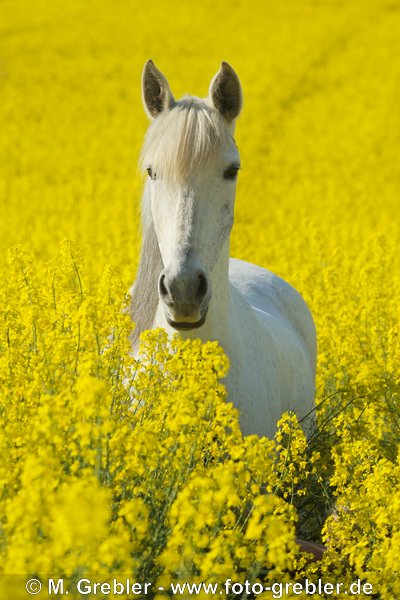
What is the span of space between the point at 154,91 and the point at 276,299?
2.15 metres

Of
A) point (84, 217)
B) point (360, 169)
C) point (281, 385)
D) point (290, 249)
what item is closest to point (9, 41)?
point (360, 169)

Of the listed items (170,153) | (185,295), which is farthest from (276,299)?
(185,295)

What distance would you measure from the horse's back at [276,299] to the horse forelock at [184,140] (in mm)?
1905

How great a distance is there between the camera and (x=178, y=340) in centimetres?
347

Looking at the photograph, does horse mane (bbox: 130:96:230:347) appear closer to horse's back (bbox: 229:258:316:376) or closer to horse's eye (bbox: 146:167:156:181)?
horse's eye (bbox: 146:167:156:181)

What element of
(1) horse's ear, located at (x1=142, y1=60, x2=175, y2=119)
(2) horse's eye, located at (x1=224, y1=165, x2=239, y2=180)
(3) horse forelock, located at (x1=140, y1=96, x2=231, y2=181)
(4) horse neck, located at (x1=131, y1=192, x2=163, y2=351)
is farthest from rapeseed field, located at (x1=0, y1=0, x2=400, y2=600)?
(2) horse's eye, located at (x1=224, y1=165, x2=239, y2=180)

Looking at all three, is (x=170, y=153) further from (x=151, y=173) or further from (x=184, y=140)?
(x=151, y=173)

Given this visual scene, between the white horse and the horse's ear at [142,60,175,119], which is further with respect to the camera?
the horse's ear at [142,60,175,119]

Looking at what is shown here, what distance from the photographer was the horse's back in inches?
237

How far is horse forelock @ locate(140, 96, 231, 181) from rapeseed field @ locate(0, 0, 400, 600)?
483 millimetres

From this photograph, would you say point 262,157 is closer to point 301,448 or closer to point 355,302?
point 355,302

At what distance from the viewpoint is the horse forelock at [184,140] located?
3941 millimetres

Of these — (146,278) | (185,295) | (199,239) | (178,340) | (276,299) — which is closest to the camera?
(178,340)

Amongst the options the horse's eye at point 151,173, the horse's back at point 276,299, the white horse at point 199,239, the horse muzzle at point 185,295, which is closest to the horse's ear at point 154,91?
the white horse at point 199,239
